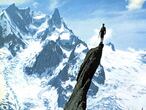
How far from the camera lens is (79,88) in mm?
40281

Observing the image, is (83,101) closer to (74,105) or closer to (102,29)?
(74,105)

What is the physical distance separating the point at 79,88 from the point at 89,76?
1.27 meters

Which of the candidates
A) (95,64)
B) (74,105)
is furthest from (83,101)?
(95,64)

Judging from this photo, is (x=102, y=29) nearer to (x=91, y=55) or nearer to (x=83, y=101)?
(x=91, y=55)

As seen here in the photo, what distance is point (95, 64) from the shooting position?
133ft

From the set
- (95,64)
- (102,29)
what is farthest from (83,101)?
(102,29)

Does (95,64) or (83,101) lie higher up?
(95,64)

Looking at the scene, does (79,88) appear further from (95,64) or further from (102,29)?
(102,29)

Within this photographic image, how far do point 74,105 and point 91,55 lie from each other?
4.84 m

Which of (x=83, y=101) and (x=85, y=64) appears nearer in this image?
(x=83, y=101)

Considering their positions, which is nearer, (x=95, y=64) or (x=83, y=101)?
(x=83, y=101)

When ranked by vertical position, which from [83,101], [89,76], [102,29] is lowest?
[83,101]

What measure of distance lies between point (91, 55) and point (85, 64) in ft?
3.08

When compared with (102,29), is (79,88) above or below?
A: below
